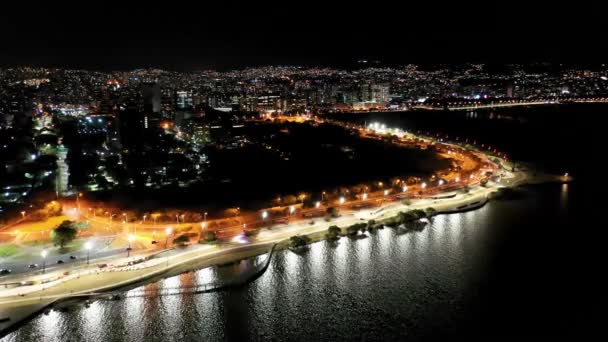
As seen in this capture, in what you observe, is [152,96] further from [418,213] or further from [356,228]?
[356,228]

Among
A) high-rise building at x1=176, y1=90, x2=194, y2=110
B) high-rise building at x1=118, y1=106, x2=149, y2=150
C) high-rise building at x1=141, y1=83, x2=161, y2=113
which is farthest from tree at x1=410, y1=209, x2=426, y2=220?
high-rise building at x1=176, y1=90, x2=194, y2=110

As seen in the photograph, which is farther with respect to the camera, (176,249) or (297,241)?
(297,241)

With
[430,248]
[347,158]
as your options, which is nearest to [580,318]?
[430,248]

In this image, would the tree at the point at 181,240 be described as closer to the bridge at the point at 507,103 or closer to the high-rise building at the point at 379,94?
the bridge at the point at 507,103

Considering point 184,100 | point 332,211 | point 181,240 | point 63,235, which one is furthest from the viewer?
point 184,100

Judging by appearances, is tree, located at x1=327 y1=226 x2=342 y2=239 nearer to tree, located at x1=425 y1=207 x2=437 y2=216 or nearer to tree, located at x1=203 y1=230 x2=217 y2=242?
tree, located at x1=203 y1=230 x2=217 y2=242

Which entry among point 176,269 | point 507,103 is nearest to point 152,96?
point 176,269
